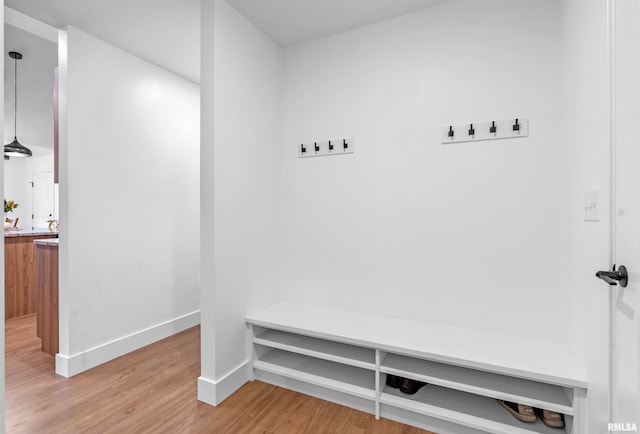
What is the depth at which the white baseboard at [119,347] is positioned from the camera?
2268mm

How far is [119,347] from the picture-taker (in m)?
2.59

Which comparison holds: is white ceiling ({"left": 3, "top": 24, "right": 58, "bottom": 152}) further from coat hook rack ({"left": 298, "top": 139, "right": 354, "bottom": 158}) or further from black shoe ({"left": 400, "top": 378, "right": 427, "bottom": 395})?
black shoe ({"left": 400, "top": 378, "right": 427, "bottom": 395})

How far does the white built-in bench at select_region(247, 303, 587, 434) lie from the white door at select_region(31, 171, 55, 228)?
25.3 feet

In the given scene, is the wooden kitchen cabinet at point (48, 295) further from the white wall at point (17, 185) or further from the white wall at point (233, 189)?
the white wall at point (17, 185)

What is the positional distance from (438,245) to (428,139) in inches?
28.1

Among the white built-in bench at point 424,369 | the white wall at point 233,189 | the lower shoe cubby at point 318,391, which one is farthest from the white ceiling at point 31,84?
the lower shoe cubby at point 318,391

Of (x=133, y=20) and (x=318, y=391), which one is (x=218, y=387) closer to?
(x=318, y=391)

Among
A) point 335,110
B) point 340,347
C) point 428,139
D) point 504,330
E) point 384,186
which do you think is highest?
point 335,110

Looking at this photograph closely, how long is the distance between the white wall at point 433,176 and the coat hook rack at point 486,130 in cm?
4

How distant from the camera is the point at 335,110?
2.46 metres

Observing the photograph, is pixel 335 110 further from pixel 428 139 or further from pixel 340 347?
pixel 340 347

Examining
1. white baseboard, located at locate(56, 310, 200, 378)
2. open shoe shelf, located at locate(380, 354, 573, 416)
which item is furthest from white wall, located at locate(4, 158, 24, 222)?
open shoe shelf, located at locate(380, 354, 573, 416)

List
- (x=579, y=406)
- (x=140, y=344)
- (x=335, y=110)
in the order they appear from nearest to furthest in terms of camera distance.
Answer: (x=579, y=406) < (x=335, y=110) < (x=140, y=344)

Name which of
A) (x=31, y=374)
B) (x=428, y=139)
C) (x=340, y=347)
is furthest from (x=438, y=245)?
(x=31, y=374)
